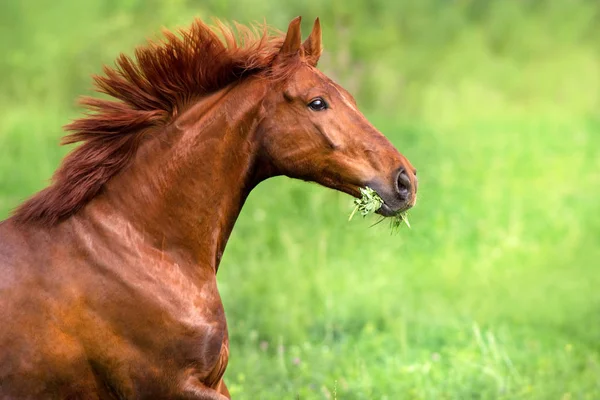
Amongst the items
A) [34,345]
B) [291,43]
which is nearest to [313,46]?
[291,43]

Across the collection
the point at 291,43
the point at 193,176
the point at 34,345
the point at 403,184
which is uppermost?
the point at 291,43

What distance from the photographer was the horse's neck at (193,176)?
13.2 feet

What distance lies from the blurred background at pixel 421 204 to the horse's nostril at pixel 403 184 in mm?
1708

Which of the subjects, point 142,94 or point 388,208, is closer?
point 388,208

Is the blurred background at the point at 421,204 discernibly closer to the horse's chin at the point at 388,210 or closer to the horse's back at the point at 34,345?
the horse's back at the point at 34,345

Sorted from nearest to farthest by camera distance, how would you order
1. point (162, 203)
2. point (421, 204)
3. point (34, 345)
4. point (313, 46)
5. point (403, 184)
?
1. point (34, 345)
2. point (403, 184)
3. point (162, 203)
4. point (313, 46)
5. point (421, 204)

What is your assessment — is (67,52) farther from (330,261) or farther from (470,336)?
(470,336)

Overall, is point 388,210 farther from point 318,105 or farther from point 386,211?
point 318,105

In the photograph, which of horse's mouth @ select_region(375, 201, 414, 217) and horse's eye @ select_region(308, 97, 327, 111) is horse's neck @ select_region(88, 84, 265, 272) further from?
horse's mouth @ select_region(375, 201, 414, 217)

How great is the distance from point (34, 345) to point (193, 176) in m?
0.87

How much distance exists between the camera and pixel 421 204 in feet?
31.9

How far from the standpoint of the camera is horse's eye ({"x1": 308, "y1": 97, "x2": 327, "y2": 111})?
13.1ft

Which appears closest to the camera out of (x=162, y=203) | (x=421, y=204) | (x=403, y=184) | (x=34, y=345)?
(x=34, y=345)

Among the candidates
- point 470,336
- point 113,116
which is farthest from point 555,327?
point 113,116
